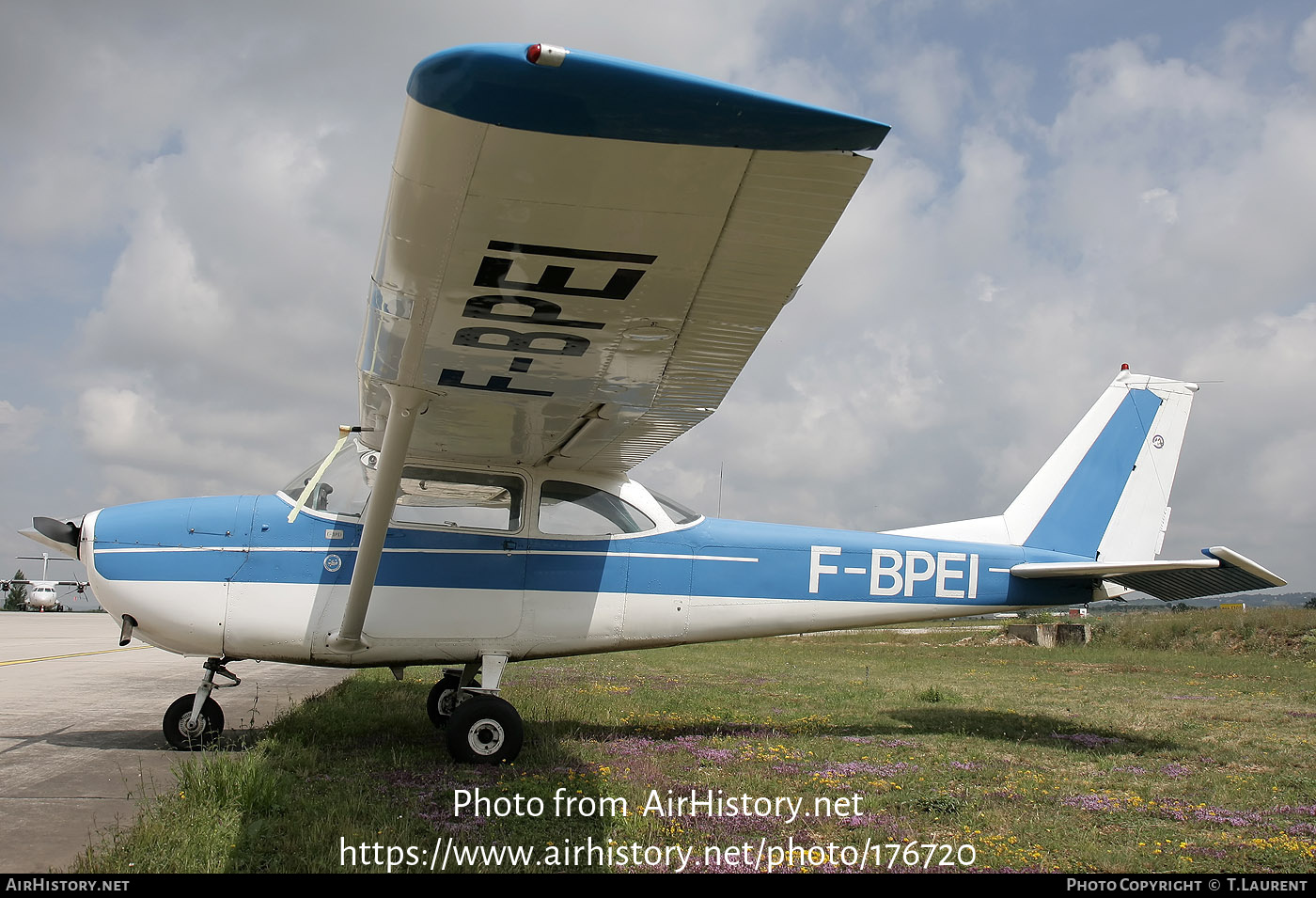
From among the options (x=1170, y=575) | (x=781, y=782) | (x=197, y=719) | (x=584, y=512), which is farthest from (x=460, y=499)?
(x=1170, y=575)

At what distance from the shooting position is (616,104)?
2.39 m

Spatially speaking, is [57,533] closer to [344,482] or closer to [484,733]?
[344,482]

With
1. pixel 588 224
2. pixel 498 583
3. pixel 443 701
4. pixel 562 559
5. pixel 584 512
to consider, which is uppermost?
pixel 588 224

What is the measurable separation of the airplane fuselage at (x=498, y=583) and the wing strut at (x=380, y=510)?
0.81ft

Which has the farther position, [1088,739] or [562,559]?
[1088,739]

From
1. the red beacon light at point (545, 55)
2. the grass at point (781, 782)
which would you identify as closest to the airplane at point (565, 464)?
the red beacon light at point (545, 55)

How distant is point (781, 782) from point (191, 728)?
4.33 meters

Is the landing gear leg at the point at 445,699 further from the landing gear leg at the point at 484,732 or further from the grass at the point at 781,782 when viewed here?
the landing gear leg at the point at 484,732

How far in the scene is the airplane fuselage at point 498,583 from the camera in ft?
19.4

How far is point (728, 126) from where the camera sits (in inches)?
98.3

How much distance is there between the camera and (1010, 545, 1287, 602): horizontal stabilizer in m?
6.86

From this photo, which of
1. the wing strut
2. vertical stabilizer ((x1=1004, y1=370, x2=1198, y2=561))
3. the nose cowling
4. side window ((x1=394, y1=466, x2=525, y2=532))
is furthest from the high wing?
vertical stabilizer ((x1=1004, y1=370, x2=1198, y2=561))

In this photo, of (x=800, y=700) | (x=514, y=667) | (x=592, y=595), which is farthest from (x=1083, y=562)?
(x=514, y=667)

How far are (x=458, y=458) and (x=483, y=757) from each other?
2212 mm
